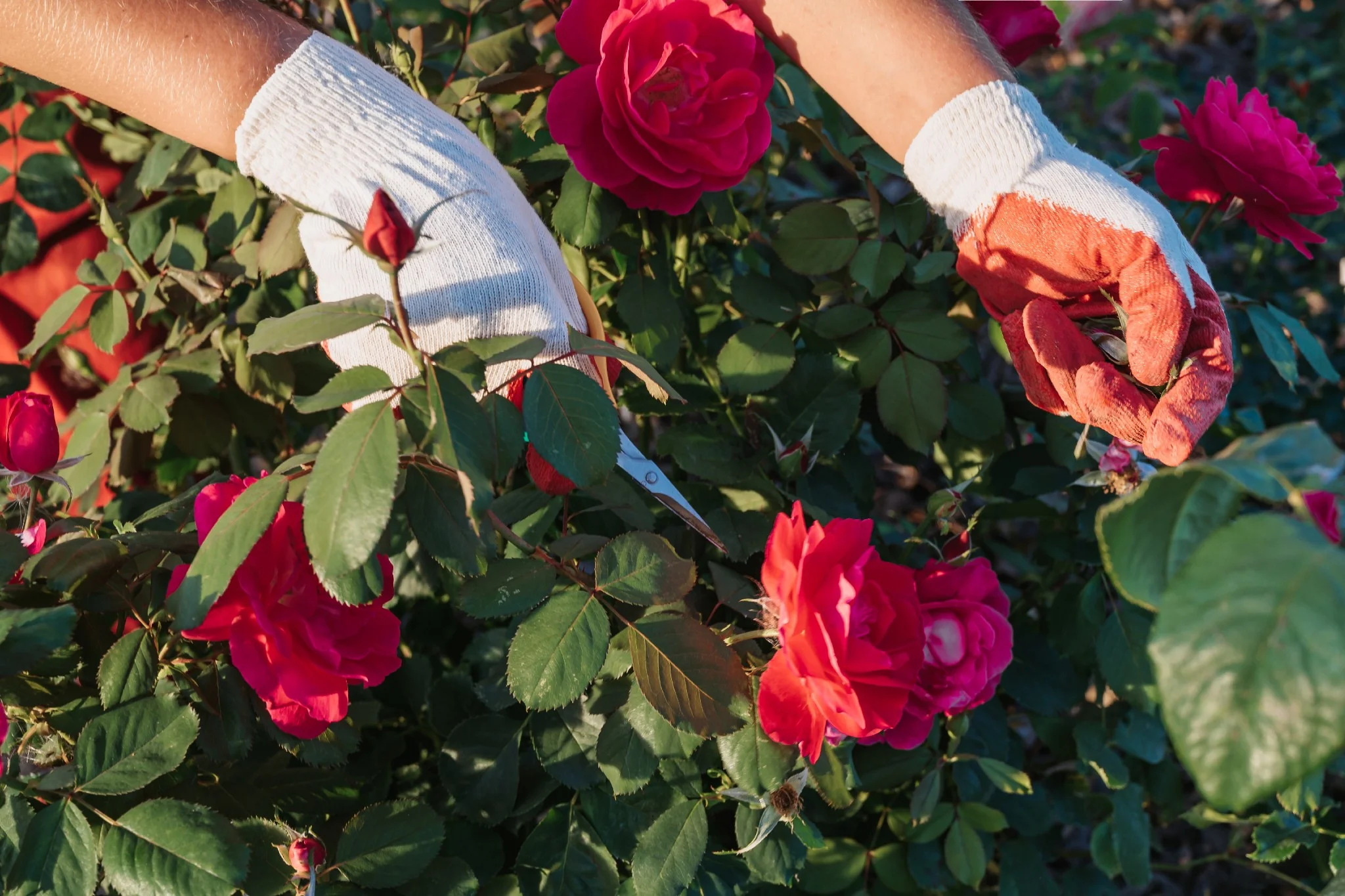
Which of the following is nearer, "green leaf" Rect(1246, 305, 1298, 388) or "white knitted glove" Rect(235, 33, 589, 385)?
"white knitted glove" Rect(235, 33, 589, 385)

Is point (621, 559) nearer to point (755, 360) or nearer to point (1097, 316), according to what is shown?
point (755, 360)

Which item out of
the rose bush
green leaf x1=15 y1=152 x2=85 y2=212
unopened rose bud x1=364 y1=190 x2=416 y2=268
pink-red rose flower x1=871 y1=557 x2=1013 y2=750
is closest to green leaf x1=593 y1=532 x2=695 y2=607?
the rose bush

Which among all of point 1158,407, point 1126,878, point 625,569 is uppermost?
point 625,569

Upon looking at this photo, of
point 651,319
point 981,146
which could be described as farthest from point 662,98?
point 981,146

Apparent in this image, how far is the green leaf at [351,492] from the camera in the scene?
0.74 m

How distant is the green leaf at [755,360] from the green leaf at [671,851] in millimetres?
541

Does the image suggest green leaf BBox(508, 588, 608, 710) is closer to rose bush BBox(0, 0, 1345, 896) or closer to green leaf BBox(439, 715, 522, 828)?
rose bush BBox(0, 0, 1345, 896)

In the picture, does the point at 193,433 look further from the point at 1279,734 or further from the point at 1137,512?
the point at 1279,734

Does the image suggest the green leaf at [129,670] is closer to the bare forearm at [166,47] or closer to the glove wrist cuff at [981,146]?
the bare forearm at [166,47]

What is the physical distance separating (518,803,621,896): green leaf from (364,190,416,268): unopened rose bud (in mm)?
724

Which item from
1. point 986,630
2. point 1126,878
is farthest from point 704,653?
point 1126,878

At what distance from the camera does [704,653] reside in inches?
36.9

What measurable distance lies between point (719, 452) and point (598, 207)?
37 cm

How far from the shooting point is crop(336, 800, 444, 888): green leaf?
1.01m
